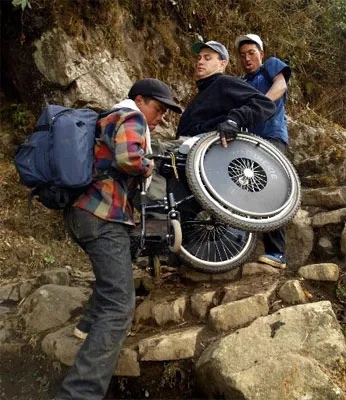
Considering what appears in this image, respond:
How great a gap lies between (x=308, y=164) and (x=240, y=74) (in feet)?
8.84

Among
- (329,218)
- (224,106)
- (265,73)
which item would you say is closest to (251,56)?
(265,73)

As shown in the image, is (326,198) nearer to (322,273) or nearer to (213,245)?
(322,273)

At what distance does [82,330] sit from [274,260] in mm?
1890

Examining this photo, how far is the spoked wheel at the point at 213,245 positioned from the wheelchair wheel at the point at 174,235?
A: 0.59 meters

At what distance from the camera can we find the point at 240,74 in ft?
29.4

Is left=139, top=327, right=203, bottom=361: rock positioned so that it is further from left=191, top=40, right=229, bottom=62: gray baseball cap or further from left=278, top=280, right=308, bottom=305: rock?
left=191, top=40, right=229, bottom=62: gray baseball cap

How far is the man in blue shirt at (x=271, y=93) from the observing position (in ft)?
15.4

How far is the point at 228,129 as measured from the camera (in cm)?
423

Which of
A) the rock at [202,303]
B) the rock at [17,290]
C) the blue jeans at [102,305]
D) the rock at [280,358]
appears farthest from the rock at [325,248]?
the rock at [17,290]

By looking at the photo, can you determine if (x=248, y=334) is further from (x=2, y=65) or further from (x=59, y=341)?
(x=2, y=65)

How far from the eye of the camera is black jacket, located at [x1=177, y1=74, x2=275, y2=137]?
14.3 feet

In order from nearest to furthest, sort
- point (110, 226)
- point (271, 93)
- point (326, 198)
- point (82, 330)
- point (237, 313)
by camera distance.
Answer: point (110, 226) → point (237, 313) → point (82, 330) → point (271, 93) → point (326, 198)

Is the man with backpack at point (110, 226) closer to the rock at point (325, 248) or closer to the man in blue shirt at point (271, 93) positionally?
the man in blue shirt at point (271, 93)

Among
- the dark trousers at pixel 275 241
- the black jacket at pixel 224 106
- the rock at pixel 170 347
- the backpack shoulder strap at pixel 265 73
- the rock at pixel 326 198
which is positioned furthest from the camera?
the rock at pixel 326 198
